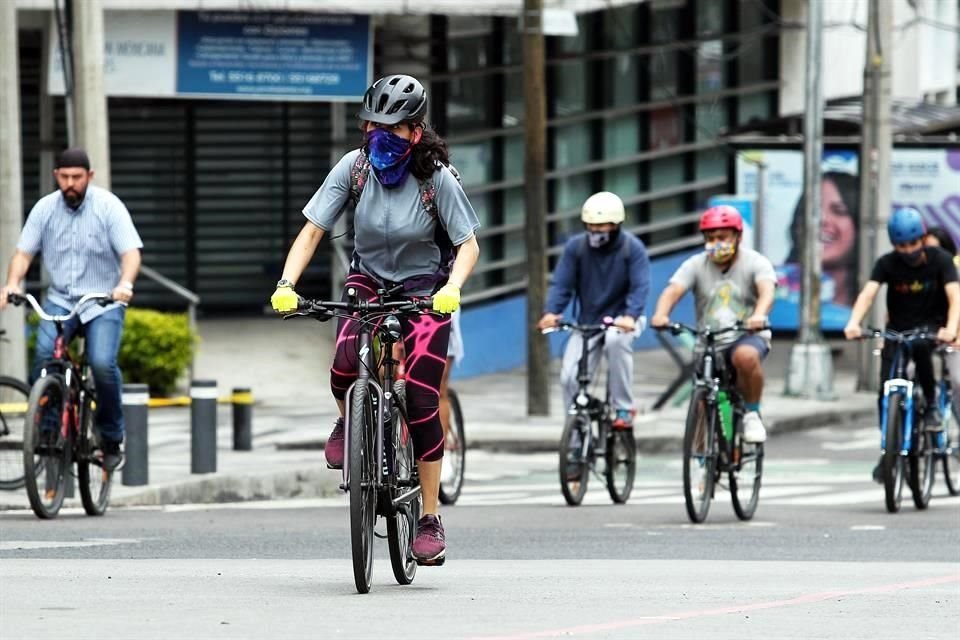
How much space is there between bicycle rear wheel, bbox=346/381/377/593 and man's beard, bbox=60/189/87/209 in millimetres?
4308

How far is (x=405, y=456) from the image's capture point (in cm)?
801

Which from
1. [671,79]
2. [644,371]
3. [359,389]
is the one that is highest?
[671,79]

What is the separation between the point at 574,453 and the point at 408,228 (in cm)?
530

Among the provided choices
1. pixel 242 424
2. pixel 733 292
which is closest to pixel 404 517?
pixel 733 292

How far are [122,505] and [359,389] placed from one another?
18.5ft

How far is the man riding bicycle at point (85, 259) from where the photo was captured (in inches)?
449

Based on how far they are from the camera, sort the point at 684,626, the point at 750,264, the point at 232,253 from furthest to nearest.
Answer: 1. the point at 232,253
2. the point at 750,264
3. the point at 684,626

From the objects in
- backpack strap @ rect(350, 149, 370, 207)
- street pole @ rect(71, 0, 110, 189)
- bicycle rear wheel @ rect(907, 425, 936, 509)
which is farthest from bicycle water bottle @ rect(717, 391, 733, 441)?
street pole @ rect(71, 0, 110, 189)

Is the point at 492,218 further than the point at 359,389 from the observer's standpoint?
Yes

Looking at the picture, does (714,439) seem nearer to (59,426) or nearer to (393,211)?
(59,426)

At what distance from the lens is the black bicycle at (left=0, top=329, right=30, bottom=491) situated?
12.7 metres

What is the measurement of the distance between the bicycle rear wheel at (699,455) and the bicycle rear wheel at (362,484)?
14.5 ft

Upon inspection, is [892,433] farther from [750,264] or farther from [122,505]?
[122,505]

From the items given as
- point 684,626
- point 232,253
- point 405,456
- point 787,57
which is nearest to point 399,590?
point 405,456
